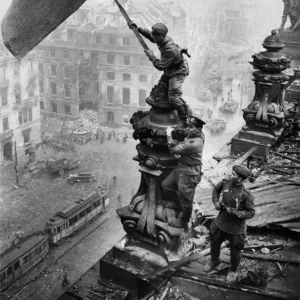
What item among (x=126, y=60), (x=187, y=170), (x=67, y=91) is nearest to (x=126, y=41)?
(x=126, y=60)

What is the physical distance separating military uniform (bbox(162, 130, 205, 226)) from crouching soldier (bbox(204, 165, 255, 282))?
34cm

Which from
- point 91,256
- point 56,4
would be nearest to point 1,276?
point 91,256

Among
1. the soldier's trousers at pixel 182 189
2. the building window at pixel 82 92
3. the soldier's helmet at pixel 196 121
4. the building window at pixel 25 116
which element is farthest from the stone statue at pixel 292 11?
the building window at pixel 82 92

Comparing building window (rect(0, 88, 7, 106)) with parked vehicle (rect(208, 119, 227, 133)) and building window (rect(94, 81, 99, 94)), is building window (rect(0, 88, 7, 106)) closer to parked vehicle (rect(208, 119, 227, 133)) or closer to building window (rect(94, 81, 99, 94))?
building window (rect(94, 81, 99, 94))

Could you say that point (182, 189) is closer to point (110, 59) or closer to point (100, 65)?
point (110, 59)

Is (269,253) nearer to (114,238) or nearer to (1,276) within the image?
(1,276)

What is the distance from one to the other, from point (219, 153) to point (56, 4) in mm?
10130

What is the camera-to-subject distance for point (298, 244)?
6.78m

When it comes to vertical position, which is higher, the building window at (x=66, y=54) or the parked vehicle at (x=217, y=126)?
the building window at (x=66, y=54)

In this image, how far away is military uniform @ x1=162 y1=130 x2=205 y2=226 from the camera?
5.46 metres

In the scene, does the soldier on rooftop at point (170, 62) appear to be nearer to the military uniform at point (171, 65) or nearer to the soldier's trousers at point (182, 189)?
the military uniform at point (171, 65)

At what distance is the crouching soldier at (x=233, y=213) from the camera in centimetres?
531

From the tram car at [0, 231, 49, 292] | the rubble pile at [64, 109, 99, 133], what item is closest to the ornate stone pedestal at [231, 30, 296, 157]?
the tram car at [0, 231, 49, 292]

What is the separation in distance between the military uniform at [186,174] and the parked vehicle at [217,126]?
3776 centimetres
